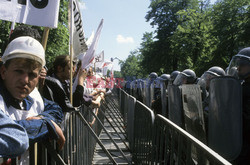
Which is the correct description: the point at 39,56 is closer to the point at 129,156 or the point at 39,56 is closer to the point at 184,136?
the point at 184,136

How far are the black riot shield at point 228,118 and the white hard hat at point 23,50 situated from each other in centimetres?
194

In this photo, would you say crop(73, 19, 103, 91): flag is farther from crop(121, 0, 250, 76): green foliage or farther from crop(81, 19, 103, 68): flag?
crop(121, 0, 250, 76): green foliage

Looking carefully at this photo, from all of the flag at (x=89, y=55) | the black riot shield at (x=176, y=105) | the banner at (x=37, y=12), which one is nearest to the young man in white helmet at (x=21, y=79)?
the banner at (x=37, y=12)

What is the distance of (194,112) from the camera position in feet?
10.7

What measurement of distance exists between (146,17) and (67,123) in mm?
36562

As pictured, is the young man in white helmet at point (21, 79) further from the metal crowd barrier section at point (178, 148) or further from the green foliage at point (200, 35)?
the green foliage at point (200, 35)

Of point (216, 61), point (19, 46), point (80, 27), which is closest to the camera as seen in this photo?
point (19, 46)

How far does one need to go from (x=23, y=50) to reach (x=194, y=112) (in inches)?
93.2

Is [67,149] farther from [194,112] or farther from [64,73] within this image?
[194,112]

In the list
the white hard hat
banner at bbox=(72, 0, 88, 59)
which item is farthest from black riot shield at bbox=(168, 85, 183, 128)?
the white hard hat

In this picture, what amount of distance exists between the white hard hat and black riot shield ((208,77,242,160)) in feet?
6.35

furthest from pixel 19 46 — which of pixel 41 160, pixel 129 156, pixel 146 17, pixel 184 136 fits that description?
pixel 146 17

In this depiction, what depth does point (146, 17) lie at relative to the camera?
37656 millimetres

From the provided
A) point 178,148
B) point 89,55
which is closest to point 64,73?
point 89,55
